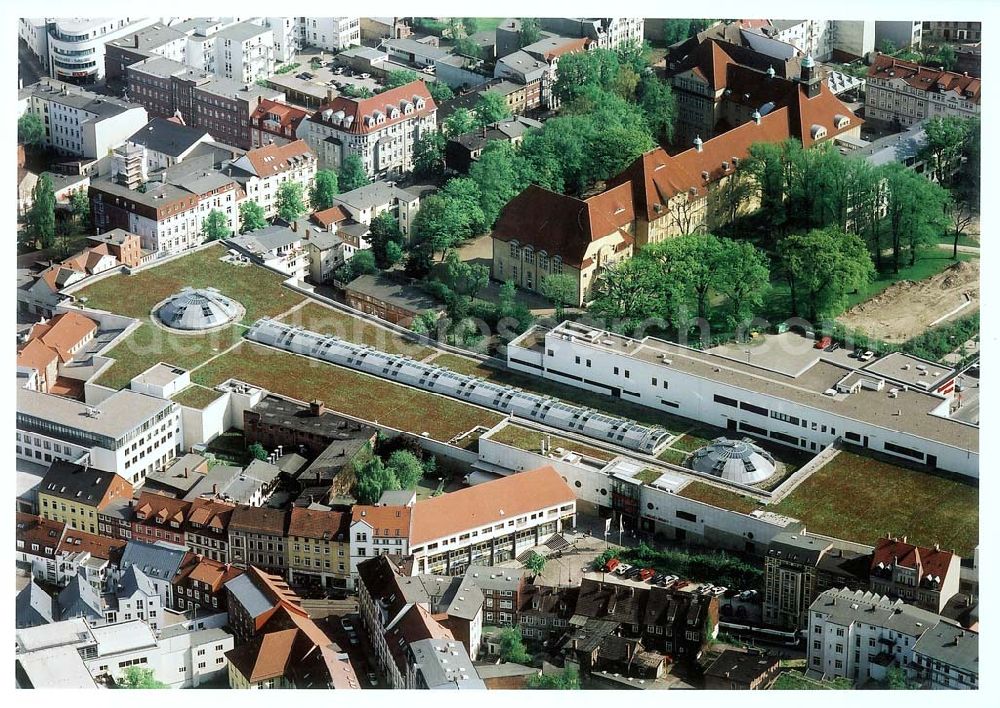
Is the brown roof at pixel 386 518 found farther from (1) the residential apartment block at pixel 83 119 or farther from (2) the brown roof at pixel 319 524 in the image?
(1) the residential apartment block at pixel 83 119

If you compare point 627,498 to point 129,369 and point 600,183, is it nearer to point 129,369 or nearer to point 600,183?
point 129,369

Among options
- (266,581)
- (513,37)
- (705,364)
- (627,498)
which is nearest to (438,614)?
(266,581)

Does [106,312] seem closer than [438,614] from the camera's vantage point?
No

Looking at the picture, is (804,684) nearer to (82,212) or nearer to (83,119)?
(82,212)

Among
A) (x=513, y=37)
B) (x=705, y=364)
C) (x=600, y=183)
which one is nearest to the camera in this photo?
(x=705, y=364)

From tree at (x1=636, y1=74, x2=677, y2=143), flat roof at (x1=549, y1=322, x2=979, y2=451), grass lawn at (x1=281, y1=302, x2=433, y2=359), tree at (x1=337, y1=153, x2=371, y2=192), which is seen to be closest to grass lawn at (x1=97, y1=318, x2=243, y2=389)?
grass lawn at (x1=281, y1=302, x2=433, y2=359)

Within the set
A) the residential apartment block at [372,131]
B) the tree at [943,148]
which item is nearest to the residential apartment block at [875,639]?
the tree at [943,148]
